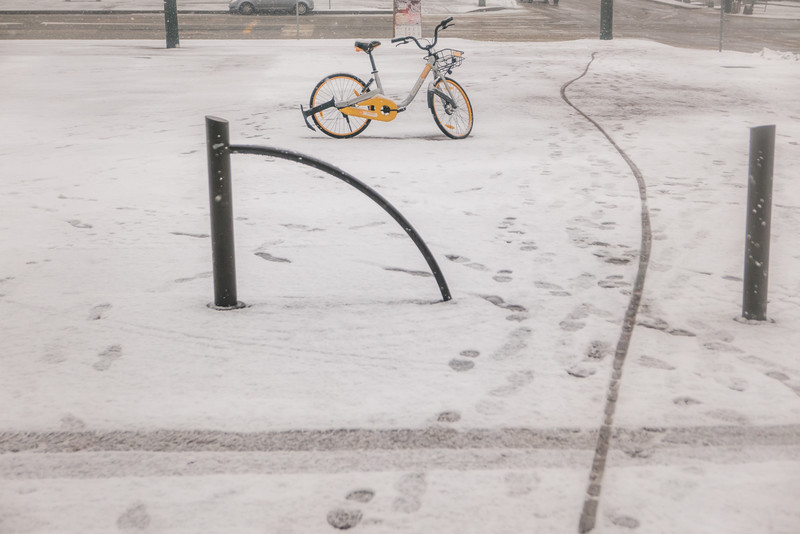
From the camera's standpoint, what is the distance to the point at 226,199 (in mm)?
4293

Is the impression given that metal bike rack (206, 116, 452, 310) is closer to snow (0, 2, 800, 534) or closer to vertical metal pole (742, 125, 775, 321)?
snow (0, 2, 800, 534)

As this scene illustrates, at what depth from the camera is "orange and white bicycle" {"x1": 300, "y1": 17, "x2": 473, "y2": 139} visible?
8.94 meters

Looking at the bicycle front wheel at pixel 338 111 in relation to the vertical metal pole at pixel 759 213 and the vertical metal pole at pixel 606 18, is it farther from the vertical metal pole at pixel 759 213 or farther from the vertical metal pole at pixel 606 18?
the vertical metal pole at pixel 606 18

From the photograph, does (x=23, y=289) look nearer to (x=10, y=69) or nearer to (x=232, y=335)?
(x=232, y=335)

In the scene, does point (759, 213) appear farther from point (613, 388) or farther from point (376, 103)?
point (376, 103)

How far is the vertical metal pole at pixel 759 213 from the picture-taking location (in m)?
4.02

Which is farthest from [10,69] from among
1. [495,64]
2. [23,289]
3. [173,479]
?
[173,479]

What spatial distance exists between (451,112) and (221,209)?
5.07 metres

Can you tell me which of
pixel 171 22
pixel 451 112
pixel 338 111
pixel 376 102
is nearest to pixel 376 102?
pixel 376 102

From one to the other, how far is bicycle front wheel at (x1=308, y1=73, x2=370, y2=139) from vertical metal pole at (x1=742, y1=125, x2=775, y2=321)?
540 centimetres

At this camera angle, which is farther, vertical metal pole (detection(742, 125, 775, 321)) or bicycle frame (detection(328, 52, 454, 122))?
bicycle frame (detection(328, 52, 454, 122))

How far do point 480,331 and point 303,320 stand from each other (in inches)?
32.5

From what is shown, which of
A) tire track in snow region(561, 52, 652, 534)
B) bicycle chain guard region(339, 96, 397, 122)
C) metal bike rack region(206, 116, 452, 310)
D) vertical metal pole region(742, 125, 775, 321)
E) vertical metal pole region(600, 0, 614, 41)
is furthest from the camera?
vertical metal pole region(600, 0, 614, 41)

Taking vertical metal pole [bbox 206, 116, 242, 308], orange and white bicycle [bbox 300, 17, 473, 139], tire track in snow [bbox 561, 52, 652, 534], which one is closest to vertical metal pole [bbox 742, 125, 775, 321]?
tire track in snow [bbox 561, 52, 652, 534]
